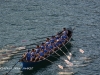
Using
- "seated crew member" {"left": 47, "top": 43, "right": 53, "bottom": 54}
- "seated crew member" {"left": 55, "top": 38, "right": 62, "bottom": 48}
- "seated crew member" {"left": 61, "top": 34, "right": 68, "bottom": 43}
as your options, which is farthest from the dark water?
"seated crew member" {"left": 55, "top": 38, "right": 62, "bottom": 48}

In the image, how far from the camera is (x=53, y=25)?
246ft

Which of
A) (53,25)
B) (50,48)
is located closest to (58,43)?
(50,48)

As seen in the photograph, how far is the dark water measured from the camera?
58469mm

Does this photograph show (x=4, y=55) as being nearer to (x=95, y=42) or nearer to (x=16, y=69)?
(x=16, y=69)

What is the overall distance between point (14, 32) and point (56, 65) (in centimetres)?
1607

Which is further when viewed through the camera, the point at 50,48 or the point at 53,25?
the point at 53,25

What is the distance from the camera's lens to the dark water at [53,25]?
58.5 m

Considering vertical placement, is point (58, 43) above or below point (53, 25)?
below

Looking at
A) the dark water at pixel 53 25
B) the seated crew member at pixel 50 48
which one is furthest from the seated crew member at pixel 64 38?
the seated crew member at pixel 50 48

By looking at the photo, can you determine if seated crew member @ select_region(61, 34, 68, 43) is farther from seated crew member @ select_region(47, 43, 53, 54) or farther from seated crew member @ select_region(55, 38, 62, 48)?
seated crew member @ select_region(47, 43, 53, 54)

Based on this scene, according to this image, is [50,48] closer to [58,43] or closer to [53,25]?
[58,43]

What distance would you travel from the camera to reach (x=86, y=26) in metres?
Result: 74.8

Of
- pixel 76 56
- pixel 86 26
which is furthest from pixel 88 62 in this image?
pixel 86 26

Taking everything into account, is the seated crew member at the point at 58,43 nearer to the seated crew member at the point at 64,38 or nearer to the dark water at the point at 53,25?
the seated crew member at the point at 64,38
